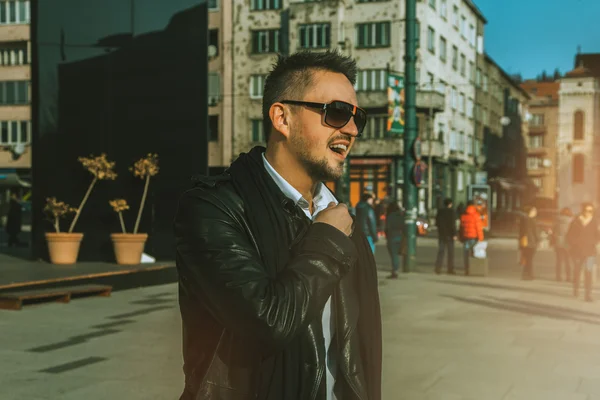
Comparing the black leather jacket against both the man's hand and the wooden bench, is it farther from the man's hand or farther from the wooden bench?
the wooden bench

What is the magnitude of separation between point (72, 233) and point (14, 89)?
44777 mm

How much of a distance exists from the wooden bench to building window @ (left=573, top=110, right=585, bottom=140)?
219 ft

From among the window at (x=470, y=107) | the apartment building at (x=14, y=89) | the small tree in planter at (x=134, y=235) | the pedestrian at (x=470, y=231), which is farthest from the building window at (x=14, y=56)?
the pedestrian at (x=470, y=231)

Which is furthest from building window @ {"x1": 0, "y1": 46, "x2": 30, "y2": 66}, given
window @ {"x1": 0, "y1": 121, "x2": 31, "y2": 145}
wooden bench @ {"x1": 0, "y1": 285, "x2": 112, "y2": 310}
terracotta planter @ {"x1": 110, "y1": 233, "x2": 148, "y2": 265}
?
wooden bench @ {"x1": 0, "y1": 285, "x2": 112, "y2": 310}

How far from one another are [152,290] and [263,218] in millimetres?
12435

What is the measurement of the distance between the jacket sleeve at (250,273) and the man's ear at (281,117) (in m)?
0.31

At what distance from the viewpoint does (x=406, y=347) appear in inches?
331

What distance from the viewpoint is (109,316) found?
1066 cm

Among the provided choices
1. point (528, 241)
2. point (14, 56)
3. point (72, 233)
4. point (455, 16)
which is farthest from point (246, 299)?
point (14, 56)

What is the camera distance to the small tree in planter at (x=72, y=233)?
54.5 ft

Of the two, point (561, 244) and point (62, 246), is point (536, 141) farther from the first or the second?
point (62, 246)

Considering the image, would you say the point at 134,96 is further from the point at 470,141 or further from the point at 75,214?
the point at 470,141

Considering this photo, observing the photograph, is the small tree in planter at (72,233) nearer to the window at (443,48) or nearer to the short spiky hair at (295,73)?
the short spiky hair at (295,73)

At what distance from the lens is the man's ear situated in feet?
7.18
